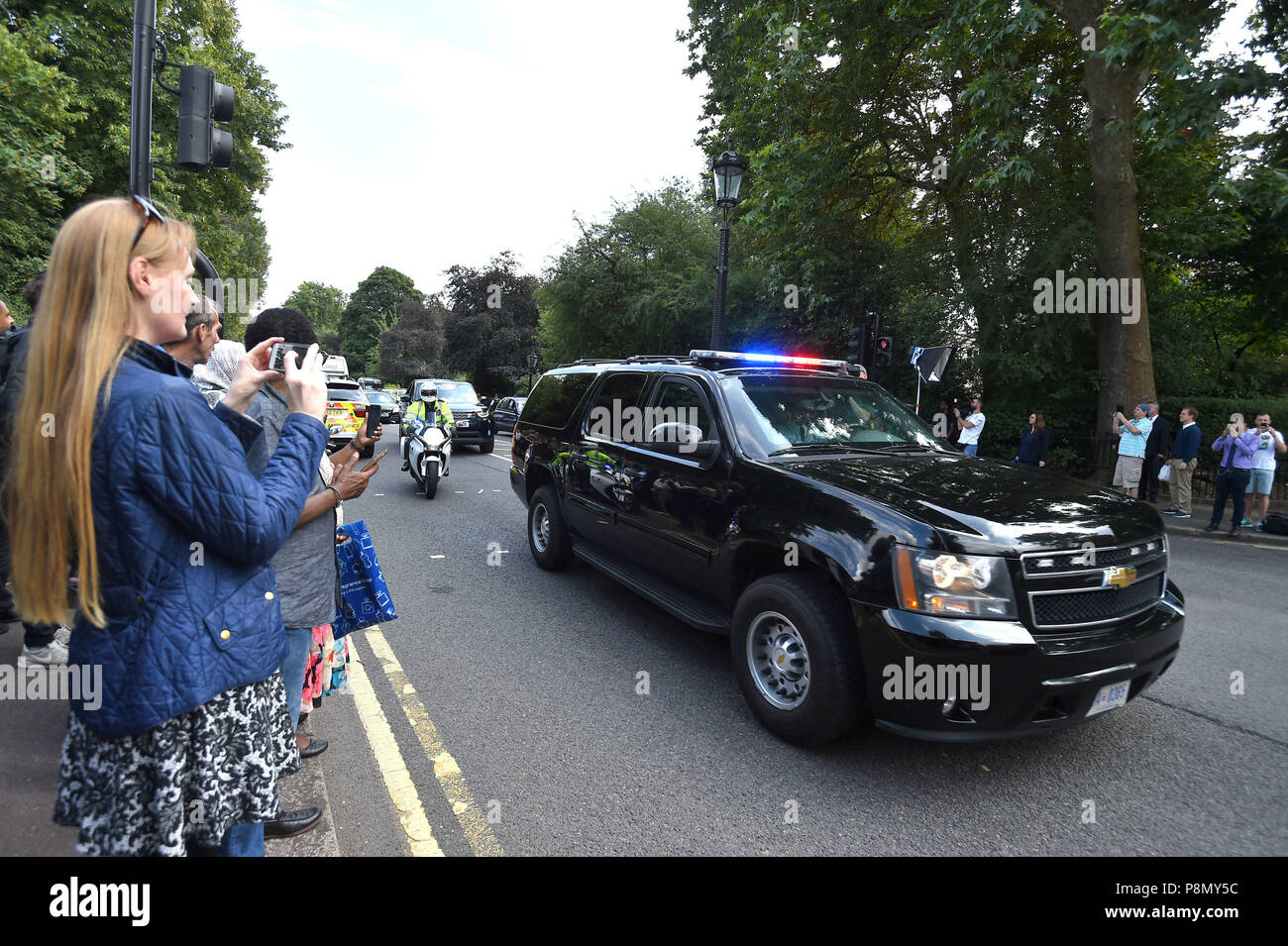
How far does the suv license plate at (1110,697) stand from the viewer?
3057mm

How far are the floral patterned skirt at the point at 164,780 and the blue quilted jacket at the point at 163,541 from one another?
0.25ft

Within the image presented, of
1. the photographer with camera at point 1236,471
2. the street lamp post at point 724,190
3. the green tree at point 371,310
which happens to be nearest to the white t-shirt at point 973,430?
the photographer with camera at point 1236,471

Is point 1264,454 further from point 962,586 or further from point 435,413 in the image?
point 435,413

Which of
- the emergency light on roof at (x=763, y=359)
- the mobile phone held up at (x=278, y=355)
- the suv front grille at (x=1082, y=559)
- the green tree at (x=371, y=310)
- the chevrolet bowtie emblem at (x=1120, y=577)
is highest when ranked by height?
the green tree at (x=371, y=310)

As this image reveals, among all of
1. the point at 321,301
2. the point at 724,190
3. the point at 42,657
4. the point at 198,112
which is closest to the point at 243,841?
the point at 42,657

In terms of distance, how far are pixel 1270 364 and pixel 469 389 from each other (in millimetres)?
23916

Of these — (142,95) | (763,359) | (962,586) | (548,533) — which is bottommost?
(548,533)

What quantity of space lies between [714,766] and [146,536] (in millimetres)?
2639

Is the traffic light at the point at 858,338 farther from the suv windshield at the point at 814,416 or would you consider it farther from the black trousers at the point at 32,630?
the black trousers at the point at 32,630

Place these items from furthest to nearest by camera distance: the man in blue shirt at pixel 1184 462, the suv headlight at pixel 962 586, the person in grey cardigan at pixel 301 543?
the man in blue shirt at pixel 1184 462
the suv headlight at pixel 962 586
the person in grey cardigan at pixel 301 543

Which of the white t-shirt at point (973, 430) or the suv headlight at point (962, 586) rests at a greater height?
the white t-shirt at point (973, 430)

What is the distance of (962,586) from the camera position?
296 centimetres

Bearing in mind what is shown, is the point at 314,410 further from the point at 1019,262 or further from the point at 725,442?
the point at 1019,262
